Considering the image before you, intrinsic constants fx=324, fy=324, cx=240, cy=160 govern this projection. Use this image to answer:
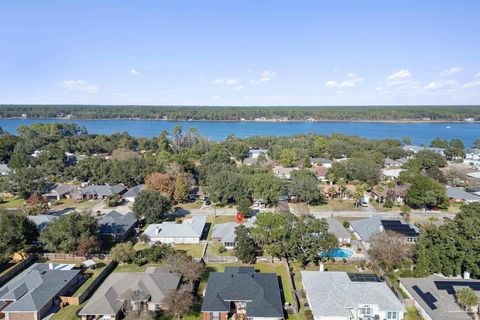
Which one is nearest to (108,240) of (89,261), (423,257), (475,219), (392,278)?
(89,261)

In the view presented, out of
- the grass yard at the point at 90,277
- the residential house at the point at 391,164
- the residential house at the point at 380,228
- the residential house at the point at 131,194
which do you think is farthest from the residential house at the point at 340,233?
the residential house at the point at 391,164

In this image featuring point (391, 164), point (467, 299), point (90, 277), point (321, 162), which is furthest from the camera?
point (391, 164)

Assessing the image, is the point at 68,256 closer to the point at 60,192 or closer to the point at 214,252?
the point at 214,252

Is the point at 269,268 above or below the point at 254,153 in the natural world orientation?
below

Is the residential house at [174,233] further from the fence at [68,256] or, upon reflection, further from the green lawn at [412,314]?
the green lawn at [412,314]

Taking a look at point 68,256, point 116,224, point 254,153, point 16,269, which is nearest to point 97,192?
point 116,224

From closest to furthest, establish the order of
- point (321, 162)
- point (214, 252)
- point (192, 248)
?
point (214, 252), point (192, 248), point (321, 162)
